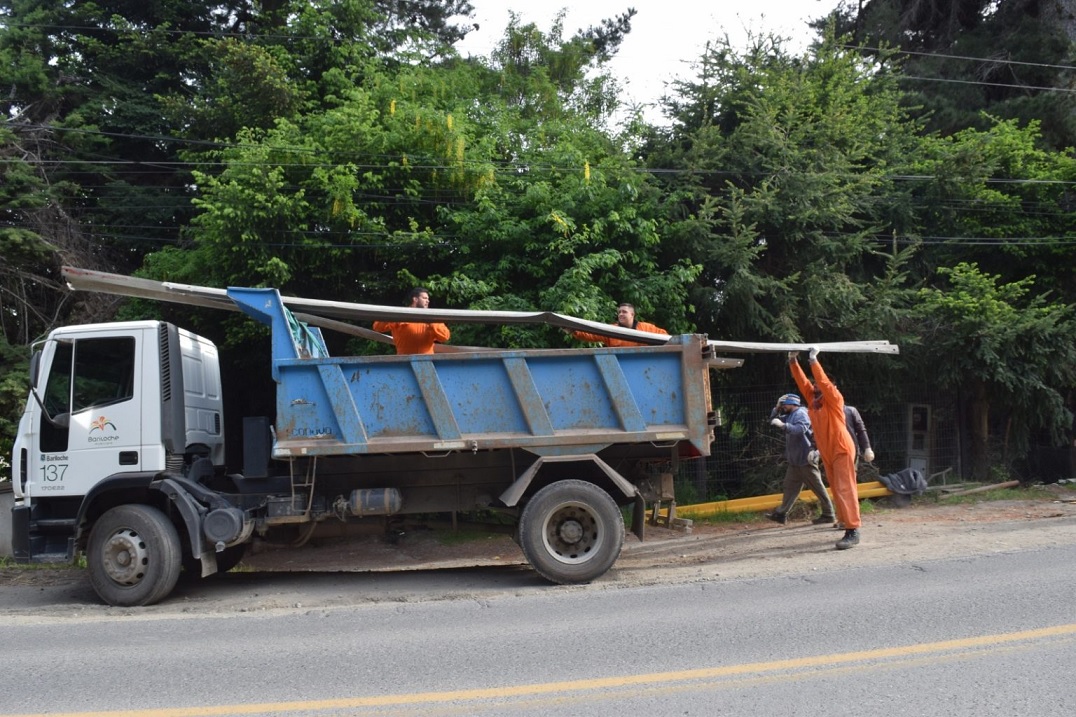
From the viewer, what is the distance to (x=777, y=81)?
507 inches

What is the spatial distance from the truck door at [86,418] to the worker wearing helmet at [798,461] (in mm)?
7020

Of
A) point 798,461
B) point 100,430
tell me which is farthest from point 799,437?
point 100,430

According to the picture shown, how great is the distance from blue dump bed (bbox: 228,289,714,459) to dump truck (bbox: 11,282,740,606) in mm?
12

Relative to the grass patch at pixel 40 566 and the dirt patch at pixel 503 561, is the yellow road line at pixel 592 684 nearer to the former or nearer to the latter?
the dirt patch at pixel 503 561

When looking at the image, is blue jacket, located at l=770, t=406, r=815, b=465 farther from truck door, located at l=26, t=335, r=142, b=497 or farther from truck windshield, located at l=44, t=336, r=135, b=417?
truck windshield, located at l=44, t=336, r=135, b=417

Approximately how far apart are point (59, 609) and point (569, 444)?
15.1 feet

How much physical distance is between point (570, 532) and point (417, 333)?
251 centimetres

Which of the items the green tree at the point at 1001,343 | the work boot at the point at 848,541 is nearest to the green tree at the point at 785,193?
the green tree at the point at 1001,343

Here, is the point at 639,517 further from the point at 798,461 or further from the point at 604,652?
the point at 604,652

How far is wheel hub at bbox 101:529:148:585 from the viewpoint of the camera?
7.66 meters

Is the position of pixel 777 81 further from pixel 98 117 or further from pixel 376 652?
pixel 98 117

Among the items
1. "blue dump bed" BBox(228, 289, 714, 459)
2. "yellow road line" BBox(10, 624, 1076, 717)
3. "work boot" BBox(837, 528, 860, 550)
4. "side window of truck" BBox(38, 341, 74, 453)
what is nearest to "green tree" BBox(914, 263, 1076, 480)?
"work boot" BBox(837, 528, 860, 550)

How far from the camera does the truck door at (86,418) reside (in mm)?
7801

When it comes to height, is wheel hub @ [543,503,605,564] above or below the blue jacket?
below
